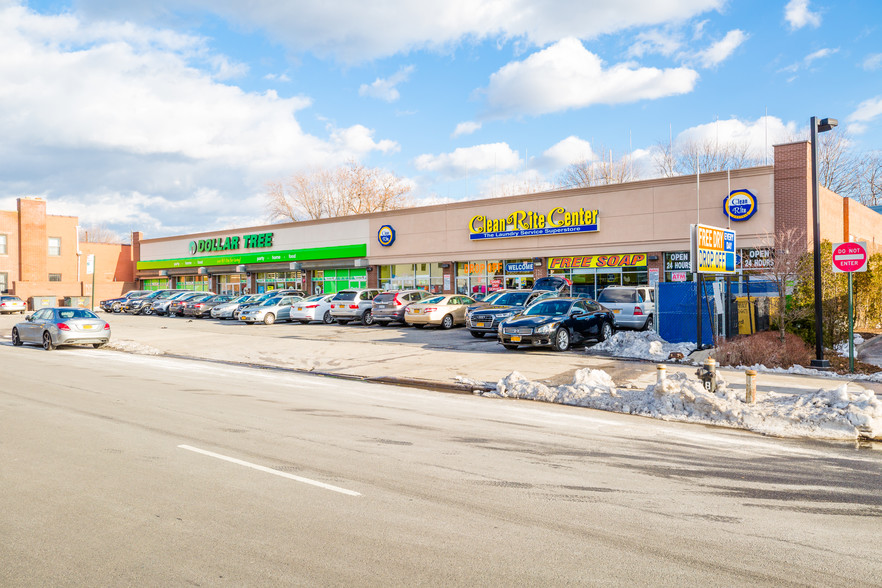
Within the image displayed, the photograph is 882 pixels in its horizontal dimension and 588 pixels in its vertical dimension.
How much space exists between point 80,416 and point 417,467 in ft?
17.9

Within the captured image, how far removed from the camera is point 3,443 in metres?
7.14

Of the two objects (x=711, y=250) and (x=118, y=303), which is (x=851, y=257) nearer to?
(x=711, y=250)

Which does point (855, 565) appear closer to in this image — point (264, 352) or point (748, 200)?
point (264, 352)

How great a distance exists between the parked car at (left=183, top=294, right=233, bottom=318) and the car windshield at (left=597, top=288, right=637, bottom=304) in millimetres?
24180

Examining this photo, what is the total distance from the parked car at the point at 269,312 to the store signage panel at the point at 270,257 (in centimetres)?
1118

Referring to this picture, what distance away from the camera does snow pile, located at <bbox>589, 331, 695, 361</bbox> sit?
15.9m

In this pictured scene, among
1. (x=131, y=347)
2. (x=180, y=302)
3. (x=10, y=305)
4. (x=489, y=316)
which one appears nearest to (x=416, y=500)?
(x=489, y=316)

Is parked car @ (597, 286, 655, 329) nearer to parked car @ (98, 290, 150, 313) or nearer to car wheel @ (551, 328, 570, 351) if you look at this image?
car wheel @ (551, 328, 570, 351)

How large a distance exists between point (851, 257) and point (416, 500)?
11.9 meters

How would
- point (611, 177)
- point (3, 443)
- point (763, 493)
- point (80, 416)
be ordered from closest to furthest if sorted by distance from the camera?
point (763, 493), point (3, 443), point (80, 416), point (611, 177)

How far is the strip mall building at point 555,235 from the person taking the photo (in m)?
25.5

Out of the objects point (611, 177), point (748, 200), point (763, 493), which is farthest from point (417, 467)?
point (611, 177)

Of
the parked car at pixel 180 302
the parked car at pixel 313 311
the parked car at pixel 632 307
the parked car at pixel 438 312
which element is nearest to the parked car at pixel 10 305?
the parked car at pixel 180 302

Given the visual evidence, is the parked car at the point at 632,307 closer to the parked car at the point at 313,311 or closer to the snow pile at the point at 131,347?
the parked car at the point at 313,311
